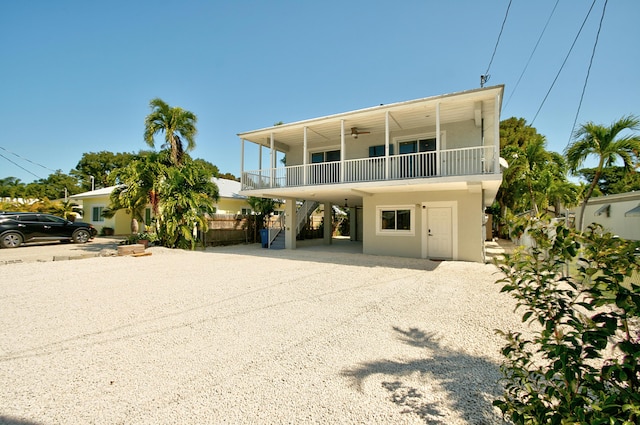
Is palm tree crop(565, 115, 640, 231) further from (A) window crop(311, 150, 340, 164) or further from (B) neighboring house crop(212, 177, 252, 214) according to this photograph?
(B) neighboring house crop(212, 177, 252, 214)

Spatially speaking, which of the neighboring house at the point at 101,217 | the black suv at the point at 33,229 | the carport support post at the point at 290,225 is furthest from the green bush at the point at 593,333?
the neighboring house at the point at 101,217

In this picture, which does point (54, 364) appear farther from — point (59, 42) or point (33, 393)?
point (59, 42)

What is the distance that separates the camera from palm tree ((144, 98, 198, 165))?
13.7 m

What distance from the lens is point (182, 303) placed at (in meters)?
5.45

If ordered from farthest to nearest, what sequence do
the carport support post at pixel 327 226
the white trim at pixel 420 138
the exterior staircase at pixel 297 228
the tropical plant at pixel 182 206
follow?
the carport support post at pixel 327 226
the exterior staircase at pixel 297 228
the tropical plant at pixel 182 206
the white trim at pixel 420 138

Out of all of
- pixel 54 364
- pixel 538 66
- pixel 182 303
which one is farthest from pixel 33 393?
pixel 538 66

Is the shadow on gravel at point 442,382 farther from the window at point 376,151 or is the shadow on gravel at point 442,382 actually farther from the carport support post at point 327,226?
the carport support post at point 327,226

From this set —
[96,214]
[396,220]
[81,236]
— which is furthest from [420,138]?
[96,214]

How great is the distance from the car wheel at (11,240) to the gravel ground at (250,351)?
992cm

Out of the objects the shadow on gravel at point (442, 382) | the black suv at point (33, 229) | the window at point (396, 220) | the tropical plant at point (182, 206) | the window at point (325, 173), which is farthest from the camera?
the black suv at point (33, 229)

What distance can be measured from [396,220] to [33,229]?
18.2m

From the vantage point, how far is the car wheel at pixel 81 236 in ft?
52.0

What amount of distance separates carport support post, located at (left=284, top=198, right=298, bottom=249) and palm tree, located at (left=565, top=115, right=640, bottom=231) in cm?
1150

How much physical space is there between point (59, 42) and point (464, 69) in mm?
16871
